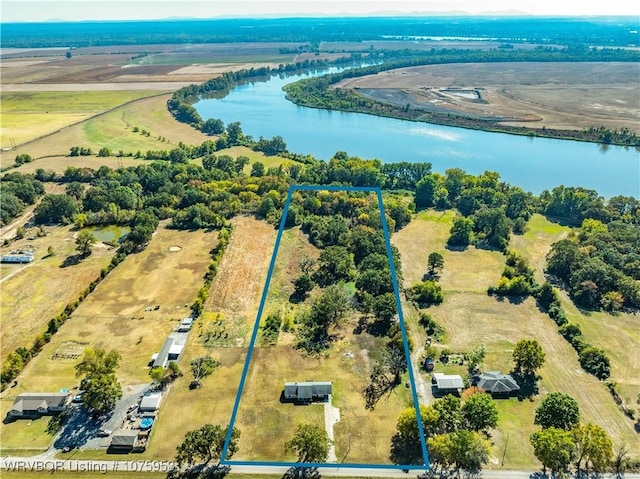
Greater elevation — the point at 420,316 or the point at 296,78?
the point at 296,78

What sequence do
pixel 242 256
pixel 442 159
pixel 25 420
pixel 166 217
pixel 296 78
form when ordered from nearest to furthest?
pixel 25 420, pixel 242 256, pixel 166 217, pixel 442 159, pixel 296 78

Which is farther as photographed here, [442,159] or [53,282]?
[442,159]

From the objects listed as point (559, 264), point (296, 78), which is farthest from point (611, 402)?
point (296, 78)

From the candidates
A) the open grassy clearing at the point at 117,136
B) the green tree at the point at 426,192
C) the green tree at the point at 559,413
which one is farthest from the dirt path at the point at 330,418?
the open grassy clearing at the point at 117,136

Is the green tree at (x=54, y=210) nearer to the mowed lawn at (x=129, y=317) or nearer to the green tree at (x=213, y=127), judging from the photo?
the mowed lawn at (x=129, y=317)

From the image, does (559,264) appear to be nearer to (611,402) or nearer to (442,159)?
(611,402)

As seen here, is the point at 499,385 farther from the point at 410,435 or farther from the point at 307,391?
the point at 307,391

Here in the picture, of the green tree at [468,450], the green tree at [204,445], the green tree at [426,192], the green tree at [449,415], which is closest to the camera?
the green tree at [468,450]

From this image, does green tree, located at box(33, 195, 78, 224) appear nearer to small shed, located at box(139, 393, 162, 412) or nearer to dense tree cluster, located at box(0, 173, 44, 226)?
dense tree cluster, located at box(0, 173, 44, 226)
